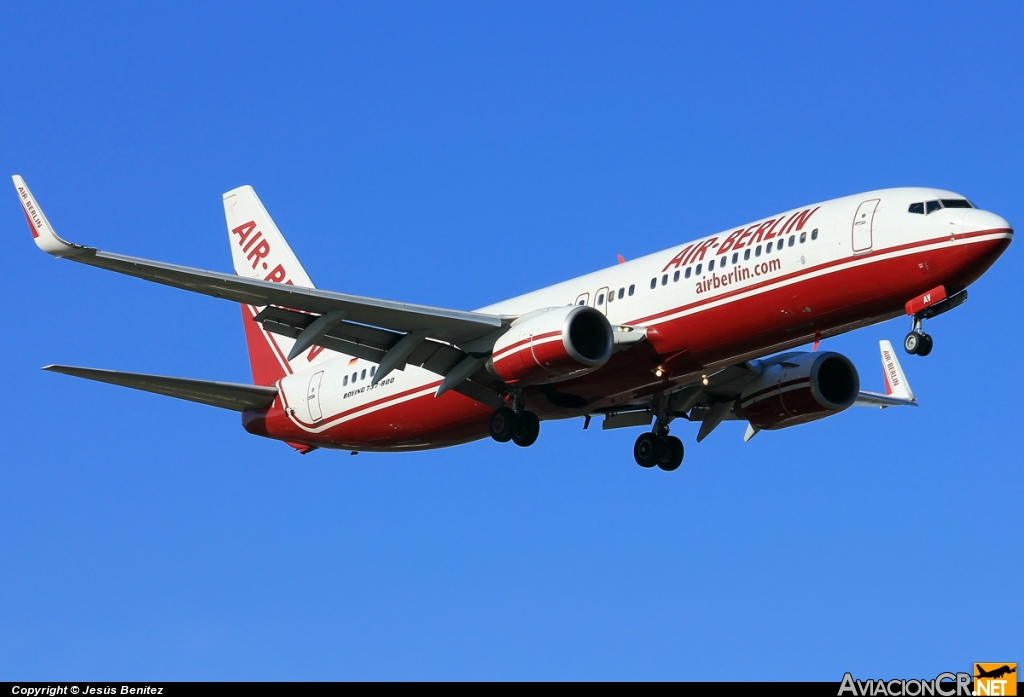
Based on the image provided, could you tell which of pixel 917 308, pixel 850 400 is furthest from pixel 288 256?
pixel 917 308

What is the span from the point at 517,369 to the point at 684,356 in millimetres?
4001

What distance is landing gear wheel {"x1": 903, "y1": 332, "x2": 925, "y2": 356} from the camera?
3272 cm

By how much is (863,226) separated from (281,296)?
13385 mm

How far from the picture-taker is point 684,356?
115ft

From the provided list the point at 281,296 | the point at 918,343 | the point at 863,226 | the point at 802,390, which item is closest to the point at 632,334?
the point at 863,226

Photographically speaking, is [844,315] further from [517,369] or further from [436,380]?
[436,380]

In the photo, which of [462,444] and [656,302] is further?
[462,444]

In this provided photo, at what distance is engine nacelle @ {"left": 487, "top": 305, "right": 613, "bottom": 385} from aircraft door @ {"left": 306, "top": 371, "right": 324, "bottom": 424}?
8.39 metres

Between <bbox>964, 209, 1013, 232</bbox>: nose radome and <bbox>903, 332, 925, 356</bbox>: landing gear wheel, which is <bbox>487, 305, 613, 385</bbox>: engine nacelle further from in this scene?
<bbox>964, 209, 1013, 232</bbox>: nose radome

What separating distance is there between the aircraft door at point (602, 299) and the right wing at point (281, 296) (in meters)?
2.22

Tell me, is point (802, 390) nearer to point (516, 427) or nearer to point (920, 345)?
point (920, 345)

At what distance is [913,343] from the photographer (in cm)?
3275

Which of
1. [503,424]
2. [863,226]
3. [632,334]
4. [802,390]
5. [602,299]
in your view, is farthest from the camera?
[802,390]

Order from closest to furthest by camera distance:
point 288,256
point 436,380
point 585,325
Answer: point 585,325
point 436,380
point 288,256
